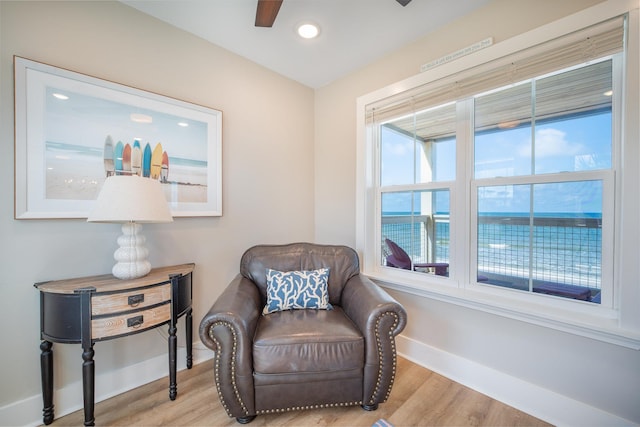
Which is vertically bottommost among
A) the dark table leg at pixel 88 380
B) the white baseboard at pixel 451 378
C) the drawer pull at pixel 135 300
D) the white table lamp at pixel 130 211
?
the white baseboard at pixel 451 378

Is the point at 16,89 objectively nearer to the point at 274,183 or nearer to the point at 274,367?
the point at 274,183

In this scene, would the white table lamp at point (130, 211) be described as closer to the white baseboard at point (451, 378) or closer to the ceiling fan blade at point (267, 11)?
the white baseboard at point (451, 378)

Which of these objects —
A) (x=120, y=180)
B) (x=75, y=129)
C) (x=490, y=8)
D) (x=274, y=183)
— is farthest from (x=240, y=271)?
(x=490, y=8)

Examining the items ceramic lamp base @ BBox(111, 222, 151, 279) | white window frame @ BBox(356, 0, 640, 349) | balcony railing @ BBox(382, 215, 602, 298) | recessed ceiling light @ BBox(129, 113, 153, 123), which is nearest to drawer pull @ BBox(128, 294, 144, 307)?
ceramic lamp base @ BBox(111, 222, 151, 279)

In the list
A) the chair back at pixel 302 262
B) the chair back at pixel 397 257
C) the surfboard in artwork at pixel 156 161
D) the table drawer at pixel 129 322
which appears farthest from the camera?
the chair back at pixel 397 257

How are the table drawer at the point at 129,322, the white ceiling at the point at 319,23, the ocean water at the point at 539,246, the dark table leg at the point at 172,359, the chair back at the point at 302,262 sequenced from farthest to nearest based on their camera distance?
the chair back at the point at 302,262 < the white ceiling at the point at 319,23 < the dark table leg at the point at 172,359 < the ocean water at the point at 539,246 < the table drawer at the point at 129,322

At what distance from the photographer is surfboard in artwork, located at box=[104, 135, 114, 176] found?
161cm

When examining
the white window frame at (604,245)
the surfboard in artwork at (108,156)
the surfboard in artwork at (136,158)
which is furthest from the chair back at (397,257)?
the surfboard in artwork at (108,156)

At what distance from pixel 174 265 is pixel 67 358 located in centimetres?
72

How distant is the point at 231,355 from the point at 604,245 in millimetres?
2010

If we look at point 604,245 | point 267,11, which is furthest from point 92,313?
point 604,245

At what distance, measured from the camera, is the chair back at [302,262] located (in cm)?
200

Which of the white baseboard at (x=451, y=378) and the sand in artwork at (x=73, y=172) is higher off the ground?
the sand in artwork at (x=73, y=172)

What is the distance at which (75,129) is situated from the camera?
1515 mm
